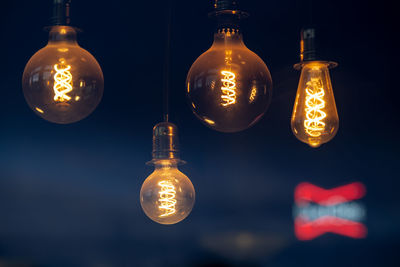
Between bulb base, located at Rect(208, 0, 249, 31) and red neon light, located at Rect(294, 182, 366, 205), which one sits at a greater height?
red neon light, located at Rect(294, 182, 366, 205)

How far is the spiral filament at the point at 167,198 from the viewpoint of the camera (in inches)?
82.0

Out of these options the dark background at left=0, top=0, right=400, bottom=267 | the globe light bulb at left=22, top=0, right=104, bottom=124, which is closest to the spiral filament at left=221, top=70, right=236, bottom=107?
the globe light bulb at left=22, top=0, right=104, bottom=124

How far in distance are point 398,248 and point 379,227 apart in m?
0.17

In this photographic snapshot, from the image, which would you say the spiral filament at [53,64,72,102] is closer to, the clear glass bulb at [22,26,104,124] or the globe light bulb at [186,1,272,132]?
the clear glass bulb at [22,26,104,124]

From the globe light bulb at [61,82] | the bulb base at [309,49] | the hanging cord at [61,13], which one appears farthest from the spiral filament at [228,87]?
the bulb base at [309,49]

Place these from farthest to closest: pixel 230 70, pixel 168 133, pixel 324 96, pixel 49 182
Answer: pixel 49 182 < pixel 168 133 < pixel 324 96 < pixel 230 70

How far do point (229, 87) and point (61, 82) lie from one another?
0.40 meters

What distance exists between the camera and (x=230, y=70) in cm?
141

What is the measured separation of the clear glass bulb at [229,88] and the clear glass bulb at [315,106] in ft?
1.63

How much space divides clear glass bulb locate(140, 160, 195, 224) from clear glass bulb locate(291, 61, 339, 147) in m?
0.46

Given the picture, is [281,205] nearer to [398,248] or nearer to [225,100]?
[398,248]

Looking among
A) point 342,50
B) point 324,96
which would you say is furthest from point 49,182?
point 324,96

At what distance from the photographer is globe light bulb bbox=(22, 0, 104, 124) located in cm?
146

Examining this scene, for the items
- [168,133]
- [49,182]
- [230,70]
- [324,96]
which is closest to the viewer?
[230,70]
